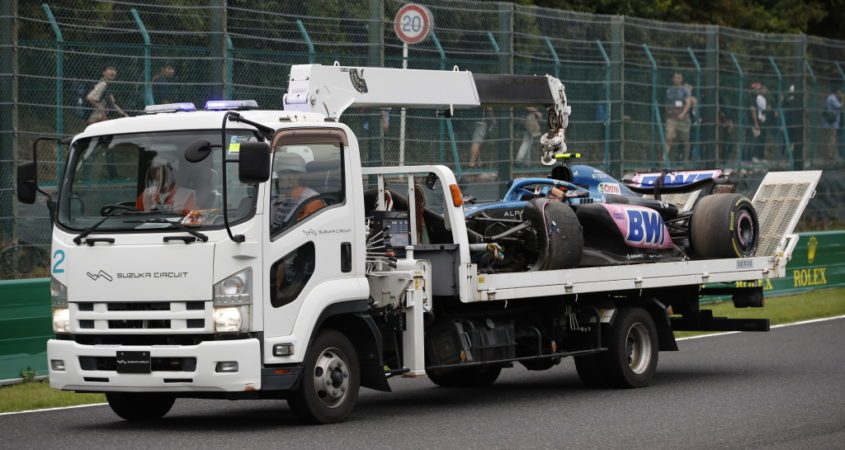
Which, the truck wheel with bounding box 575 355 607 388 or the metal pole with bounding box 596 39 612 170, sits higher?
the metal pole with bounding box 596 39 612 170

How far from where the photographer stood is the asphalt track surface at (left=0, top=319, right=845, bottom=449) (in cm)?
1009

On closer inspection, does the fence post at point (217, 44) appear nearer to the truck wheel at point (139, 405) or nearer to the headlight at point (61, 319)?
the truck wheel at point (139, 405)

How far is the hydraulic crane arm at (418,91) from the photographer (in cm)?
1166

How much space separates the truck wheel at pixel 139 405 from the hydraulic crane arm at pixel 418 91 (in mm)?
2417

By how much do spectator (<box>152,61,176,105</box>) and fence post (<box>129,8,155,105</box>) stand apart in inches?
2.5

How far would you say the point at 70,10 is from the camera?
644 inches

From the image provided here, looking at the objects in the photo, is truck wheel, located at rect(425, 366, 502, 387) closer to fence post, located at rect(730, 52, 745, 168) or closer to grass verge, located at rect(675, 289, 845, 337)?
grass verge, located at rect(675, 289, 845, 337)

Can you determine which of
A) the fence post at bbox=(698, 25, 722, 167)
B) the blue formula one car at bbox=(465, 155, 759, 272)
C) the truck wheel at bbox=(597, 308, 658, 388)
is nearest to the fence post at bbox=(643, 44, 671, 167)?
the fence post at bbox=(698, 25, 722, 167)

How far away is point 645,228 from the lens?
13.6 m

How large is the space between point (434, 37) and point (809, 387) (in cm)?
876

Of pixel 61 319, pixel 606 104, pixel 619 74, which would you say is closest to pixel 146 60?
pixel 61 319

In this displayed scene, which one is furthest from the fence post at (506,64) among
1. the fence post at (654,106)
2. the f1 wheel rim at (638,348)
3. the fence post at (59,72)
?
the f1 wheel rim at (638,348)

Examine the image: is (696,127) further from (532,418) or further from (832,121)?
(532,418)

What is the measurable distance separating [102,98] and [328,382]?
6.79 m
